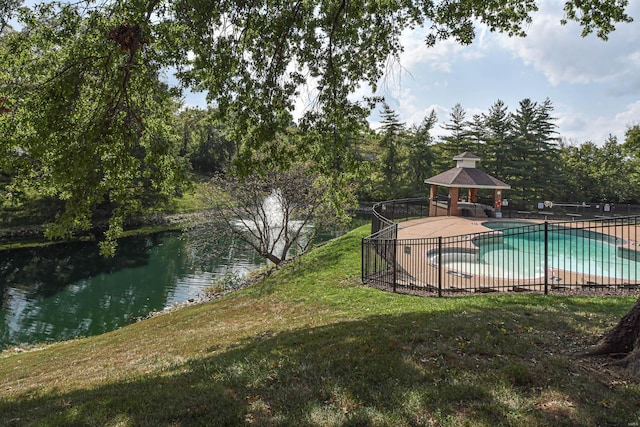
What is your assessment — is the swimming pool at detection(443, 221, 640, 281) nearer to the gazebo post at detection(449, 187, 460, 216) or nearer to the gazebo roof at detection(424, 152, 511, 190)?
the gazebo roof at detection(424, 152, 511, 190)

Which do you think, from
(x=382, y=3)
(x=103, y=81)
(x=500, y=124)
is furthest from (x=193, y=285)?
(x=500, y=124)

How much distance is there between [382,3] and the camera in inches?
272

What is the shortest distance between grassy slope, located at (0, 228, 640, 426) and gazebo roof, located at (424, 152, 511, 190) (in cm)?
1790

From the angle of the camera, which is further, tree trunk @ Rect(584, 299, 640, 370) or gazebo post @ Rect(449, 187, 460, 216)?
gazebo post @ Rect(449, 187, 460, 216)

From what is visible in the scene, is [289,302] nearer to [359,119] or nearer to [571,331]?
[359,119]

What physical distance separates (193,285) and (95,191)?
39.3ft

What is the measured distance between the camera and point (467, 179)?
2409 cm

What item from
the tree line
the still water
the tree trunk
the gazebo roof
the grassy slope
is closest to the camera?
the grassy slope

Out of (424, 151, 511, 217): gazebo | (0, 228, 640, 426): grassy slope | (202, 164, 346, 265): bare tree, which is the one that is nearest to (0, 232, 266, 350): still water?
(202, 164, 346, 265): bare tree

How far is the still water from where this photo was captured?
12969 millimetres

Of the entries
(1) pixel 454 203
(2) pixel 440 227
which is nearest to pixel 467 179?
(1) pixel 454 203

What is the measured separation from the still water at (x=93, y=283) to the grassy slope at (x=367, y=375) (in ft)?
22.6

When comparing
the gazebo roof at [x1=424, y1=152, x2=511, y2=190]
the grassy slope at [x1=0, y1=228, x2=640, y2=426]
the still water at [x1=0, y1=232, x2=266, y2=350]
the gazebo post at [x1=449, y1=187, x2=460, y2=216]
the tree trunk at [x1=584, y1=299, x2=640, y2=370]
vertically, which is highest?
the gazebo roof at [x1=424, y1=152, x2=511, y2=190]

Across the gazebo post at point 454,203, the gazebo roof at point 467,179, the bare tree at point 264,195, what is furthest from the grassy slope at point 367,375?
the gazebo roof at point 467,179
